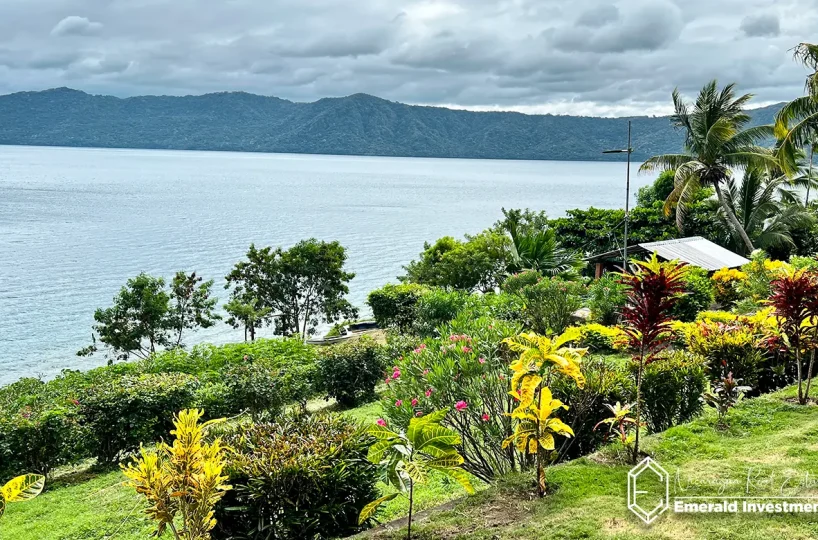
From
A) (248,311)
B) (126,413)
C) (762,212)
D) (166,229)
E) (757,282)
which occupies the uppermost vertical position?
(762,212)

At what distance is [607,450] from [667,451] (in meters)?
0.56

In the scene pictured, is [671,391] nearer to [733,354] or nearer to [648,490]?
[733,354]

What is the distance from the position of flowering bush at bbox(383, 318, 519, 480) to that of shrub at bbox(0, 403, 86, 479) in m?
6.03

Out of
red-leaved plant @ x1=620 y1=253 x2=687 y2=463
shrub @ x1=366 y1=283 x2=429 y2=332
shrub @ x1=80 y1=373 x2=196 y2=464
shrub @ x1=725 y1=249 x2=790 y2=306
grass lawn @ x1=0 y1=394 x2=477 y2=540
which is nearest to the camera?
red-leaved plant @ x1=620 y1=253 x2=687 y2=463

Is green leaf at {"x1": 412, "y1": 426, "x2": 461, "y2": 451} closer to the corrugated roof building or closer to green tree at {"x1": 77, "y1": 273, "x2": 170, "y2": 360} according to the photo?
Answer: the corrugated roof building

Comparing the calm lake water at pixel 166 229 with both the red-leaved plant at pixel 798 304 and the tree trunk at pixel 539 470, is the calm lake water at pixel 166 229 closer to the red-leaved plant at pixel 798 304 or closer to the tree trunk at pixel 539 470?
the tree trunk at pixel 539 470

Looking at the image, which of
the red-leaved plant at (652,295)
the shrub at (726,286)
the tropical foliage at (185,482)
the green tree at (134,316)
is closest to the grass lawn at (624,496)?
the red-leaved plant at (652,295)

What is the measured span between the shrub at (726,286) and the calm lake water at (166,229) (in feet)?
71.0

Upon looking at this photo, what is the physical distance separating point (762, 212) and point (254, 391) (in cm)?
2921

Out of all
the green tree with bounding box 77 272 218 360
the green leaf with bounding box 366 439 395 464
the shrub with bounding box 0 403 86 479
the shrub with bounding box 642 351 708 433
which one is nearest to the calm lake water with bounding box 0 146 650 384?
the green tree with bounding box 77 272 218 360

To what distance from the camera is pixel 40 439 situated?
374 inches

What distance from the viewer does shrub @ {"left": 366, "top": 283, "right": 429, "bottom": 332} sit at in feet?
64.5

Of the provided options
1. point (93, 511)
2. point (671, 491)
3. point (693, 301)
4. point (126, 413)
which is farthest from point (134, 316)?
point (671, 491)

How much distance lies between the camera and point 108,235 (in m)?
60.8
